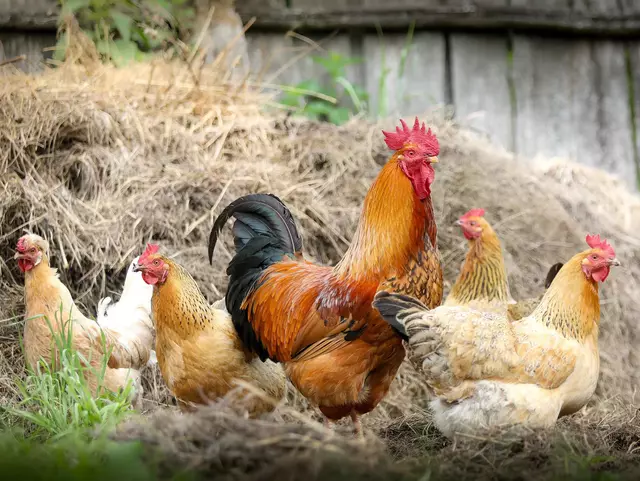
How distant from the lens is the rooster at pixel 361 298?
4078 mm

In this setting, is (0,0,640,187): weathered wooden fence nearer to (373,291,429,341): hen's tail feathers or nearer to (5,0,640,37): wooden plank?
(5,0,640,37): wooden plank

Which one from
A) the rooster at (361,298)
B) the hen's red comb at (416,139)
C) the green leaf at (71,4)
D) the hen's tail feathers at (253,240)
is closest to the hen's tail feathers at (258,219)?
the hen's tail feathers at (253,240)

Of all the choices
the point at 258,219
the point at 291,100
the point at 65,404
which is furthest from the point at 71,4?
the point at 65,404

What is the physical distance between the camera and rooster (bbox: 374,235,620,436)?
3.75 meters

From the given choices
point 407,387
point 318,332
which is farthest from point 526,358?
point 407,387

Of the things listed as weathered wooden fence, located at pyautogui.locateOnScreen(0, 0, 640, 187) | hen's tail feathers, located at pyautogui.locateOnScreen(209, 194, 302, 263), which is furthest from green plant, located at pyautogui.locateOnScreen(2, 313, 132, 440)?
weathered wooden fence, located at pyautogui.locateOnScreen(0, 0, 640, 187)

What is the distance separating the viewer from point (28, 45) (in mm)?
7133

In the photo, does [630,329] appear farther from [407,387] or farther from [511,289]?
[407,387]

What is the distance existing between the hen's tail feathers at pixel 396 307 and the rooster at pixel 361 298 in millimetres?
213

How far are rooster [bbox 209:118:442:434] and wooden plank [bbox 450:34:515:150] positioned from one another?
3.71m

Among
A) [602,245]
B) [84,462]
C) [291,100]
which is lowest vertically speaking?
[84,462]

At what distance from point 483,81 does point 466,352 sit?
4617 mm

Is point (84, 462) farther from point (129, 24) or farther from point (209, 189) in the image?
point (129, 24)

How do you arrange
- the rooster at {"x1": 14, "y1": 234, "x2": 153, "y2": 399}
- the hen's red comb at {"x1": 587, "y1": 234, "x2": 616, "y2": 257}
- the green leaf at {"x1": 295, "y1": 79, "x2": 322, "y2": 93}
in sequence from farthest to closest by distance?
the green leaf at {"x1": 295, "y1": 79, "x2": 322, "y2": 93}
the rooster at {"x1": 14, "y1": 234, "x2": 153, "y2": 399}
the hen's red comb at {"x1": 587, "y1": 234, "x2": 616, "y2": 257}
